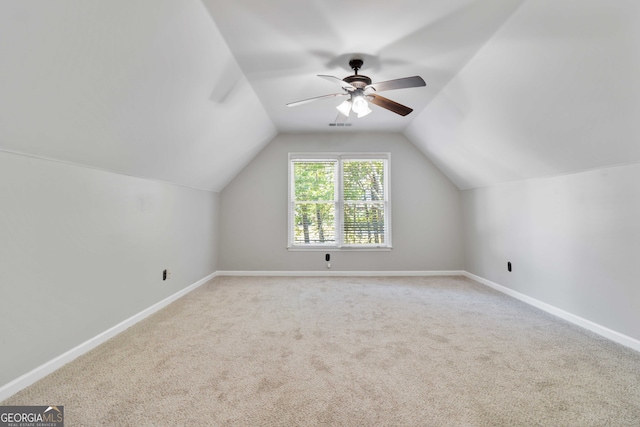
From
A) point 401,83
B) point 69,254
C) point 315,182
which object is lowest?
point 69,254

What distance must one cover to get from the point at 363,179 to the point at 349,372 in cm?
337

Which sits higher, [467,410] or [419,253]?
[419,253]

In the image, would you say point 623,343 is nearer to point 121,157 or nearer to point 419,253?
point 419,253

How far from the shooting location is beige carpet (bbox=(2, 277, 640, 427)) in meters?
1.37

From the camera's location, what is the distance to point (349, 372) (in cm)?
174

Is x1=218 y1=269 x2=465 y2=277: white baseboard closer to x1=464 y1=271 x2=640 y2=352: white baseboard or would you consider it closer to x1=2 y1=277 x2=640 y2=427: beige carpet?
x1=464 y1=271 x2=640 y2=352: white baseboard

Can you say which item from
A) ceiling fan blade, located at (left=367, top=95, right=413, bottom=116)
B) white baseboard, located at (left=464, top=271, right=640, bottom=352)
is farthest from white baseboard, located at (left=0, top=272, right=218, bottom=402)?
white baseboard, located at (left=464, top=271, right=640, bottom=352)

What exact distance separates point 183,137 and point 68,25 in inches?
53.7

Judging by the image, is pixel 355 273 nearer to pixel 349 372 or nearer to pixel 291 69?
pixel 349 372

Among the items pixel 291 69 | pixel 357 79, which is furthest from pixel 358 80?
pixel 291 69

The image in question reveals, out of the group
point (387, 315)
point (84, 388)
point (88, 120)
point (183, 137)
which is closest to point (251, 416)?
point (84, 388)

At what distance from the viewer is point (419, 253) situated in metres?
4.48

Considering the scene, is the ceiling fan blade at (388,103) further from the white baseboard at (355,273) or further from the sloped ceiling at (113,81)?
the white baseboard at (355,273)

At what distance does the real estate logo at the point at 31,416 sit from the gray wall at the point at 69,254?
202 millimetres
